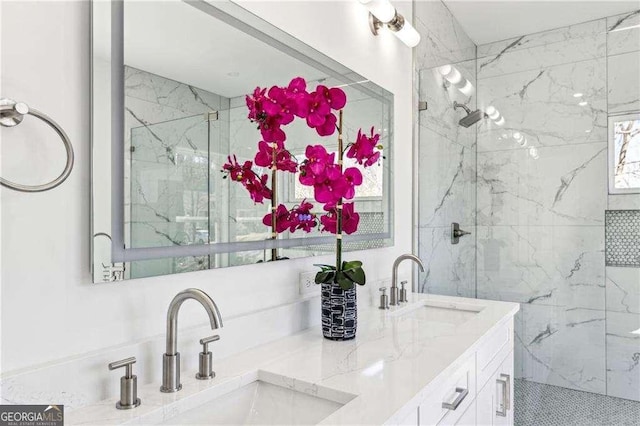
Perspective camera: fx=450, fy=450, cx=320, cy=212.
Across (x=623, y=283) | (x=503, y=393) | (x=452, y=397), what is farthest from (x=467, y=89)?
(x=452, y=397)

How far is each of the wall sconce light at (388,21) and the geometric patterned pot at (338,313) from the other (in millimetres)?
1134

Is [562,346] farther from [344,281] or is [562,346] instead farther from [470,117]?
[344,281]

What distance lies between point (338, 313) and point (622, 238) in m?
1.68

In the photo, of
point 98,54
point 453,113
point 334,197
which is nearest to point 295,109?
point 334,197

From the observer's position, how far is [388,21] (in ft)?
6.28

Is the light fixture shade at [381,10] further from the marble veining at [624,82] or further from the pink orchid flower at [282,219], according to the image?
the marble veining at [624,82]

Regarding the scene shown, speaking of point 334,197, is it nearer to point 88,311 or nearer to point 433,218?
point 88,311

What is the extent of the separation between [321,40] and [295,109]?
1.49 ft

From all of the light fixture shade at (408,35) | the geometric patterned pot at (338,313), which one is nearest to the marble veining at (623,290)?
the light fixture shade at (408,35)

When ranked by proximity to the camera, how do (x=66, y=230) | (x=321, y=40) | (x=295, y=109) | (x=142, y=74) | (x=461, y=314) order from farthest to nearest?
(x=461, y=314) → (x=321, y=40) → (x=295, y=109) → (x=142, y=74) → (x=66, y=230)

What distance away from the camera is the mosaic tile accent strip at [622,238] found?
2189mm

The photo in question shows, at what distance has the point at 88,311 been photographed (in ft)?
2.93

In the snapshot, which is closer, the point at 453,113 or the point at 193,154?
the point at 193,154

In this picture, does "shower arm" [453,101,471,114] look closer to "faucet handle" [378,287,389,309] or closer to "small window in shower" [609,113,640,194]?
"small window in shower" [609,113,640,194]
